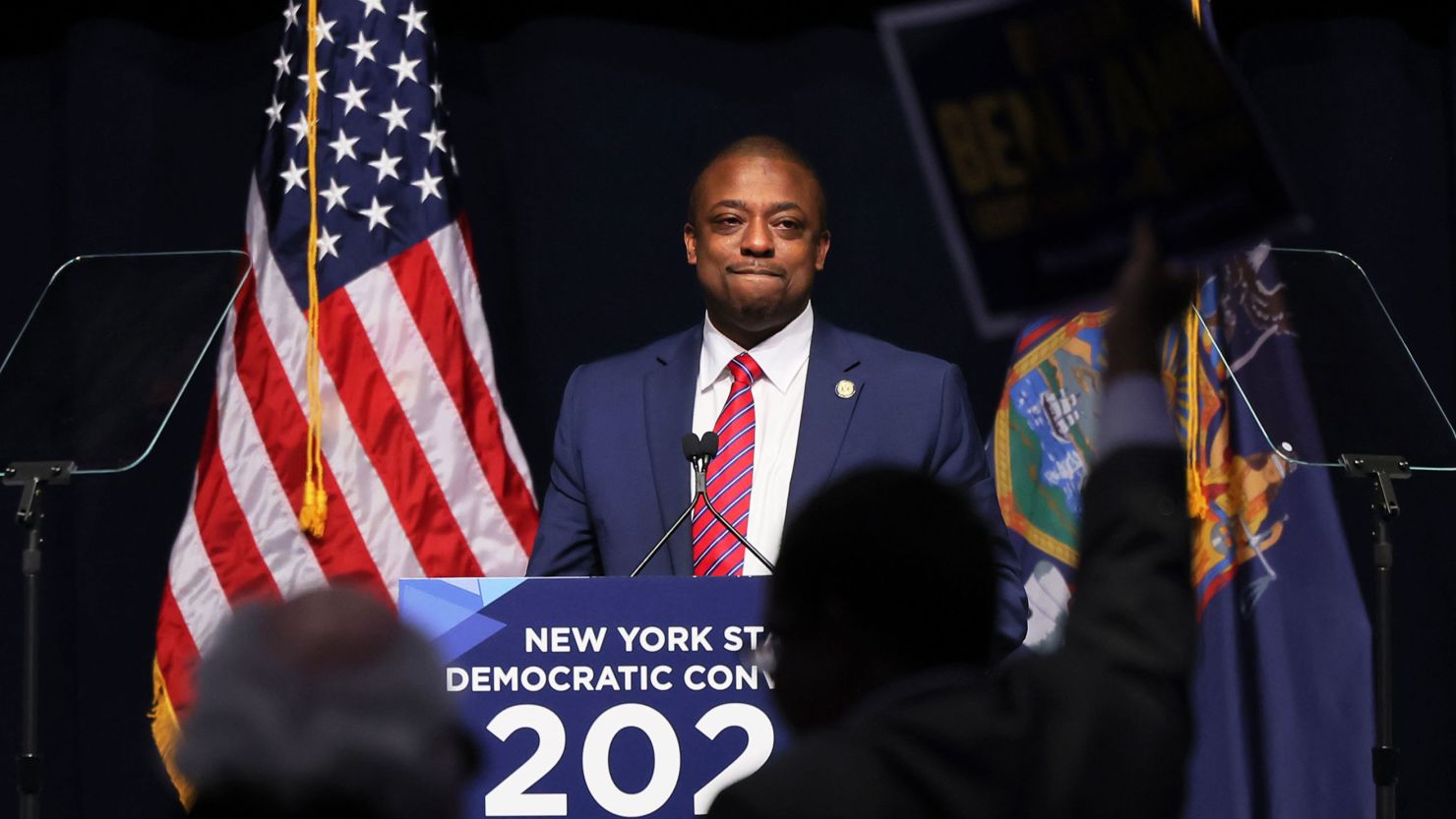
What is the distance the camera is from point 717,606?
8.13 feet

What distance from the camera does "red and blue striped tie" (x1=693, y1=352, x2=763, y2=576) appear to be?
299 cm

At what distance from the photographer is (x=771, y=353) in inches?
134

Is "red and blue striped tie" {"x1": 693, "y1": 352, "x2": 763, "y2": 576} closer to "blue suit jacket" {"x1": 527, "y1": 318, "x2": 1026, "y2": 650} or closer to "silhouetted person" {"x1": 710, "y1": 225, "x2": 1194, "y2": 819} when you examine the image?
"blue suit jacket" {"x1": 527, "y1": 318, "x2": 1026, "y2": 650}

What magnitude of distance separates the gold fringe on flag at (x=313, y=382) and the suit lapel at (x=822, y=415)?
1.34 m

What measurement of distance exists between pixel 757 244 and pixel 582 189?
1.50 meters

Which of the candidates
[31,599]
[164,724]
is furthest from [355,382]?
[31,599]

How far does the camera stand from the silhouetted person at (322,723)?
916 mm

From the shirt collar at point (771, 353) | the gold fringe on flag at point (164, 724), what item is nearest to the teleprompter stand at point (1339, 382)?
the shirt collar at point (771, 353)

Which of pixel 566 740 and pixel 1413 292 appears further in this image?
pixel 1413 292

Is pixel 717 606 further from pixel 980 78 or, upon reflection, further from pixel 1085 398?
pixel 1085 398

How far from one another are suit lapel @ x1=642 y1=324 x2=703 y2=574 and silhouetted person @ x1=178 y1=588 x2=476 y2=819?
2.03 meters

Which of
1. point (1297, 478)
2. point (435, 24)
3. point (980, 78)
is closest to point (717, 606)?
point (980, 78)

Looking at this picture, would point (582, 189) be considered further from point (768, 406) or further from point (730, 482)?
point (730, 482)

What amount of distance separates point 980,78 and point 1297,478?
3.23 metres
